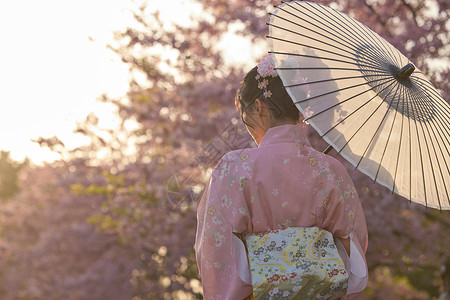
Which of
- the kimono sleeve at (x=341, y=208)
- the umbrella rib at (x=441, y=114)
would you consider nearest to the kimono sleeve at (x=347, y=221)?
the kimono sleeve at (x=341, y=208)

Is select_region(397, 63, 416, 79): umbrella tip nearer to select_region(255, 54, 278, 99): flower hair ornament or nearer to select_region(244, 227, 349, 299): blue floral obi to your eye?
select_region(255, 54, 278, 99): flower hair ornament

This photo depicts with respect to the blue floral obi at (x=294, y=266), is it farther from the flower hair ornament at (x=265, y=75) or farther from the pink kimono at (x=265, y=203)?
the flower hair ornament at (x=265, y=75)

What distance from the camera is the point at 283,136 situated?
223 cm

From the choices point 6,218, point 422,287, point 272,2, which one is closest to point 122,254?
point 272,2

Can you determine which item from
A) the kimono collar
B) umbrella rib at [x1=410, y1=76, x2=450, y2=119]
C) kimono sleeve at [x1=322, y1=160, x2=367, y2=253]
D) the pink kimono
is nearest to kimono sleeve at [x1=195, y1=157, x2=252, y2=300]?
the pink kimono

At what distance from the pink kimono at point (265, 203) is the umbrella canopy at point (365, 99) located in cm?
14

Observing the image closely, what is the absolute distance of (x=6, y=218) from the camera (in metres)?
13.1

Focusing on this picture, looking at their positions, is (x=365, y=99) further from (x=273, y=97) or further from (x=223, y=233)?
(x=223, y=233)

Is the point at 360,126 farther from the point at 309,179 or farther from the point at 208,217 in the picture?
the point at 208,217

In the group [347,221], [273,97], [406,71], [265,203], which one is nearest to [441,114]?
[406,71]

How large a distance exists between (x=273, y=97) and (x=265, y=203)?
0.42m

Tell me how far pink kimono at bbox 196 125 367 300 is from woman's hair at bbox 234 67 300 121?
0.07 metres

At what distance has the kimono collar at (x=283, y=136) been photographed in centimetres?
223

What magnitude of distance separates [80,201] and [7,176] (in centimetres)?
2108
